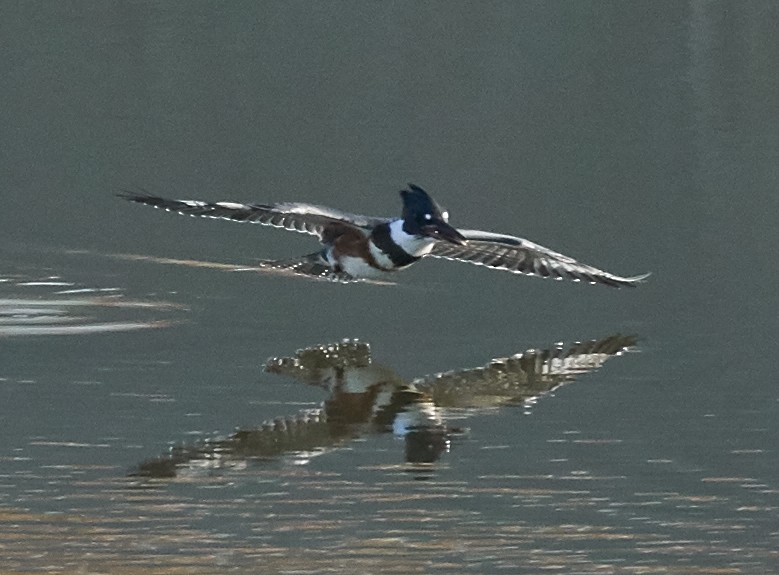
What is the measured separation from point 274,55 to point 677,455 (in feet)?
66.6

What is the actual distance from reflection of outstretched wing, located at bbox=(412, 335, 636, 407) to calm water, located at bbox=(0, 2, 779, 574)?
24 mm

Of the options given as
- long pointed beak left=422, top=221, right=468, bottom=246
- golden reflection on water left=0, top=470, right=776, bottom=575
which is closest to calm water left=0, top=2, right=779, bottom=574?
golden reflection on water left=0, top=470, right=776, bottom=575

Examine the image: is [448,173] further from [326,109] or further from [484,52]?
[484,52]

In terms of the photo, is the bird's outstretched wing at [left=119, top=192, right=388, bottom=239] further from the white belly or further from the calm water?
the calm water

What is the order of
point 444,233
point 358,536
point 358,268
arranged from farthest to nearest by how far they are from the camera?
point 358,268, point 444,233, point 358,536

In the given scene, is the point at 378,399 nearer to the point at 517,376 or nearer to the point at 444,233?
the point at 517,376

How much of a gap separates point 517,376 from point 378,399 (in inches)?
→ 31.8

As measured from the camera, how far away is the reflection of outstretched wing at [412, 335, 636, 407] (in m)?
8.94

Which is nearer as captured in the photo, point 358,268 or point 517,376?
point 517,376

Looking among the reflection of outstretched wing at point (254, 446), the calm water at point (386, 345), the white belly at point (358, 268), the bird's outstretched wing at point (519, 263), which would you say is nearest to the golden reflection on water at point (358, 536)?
the calm water at point (386, 345)

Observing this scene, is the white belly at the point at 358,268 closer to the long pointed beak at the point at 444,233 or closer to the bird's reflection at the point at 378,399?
the long pointed beak at the point at 444,233

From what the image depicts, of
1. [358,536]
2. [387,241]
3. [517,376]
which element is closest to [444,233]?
[387,241]

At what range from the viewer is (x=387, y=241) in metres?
10.6

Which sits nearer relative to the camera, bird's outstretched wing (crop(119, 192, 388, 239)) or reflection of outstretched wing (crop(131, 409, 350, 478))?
reflection of outstretched wing (crop(131, 409, 350, 478))
